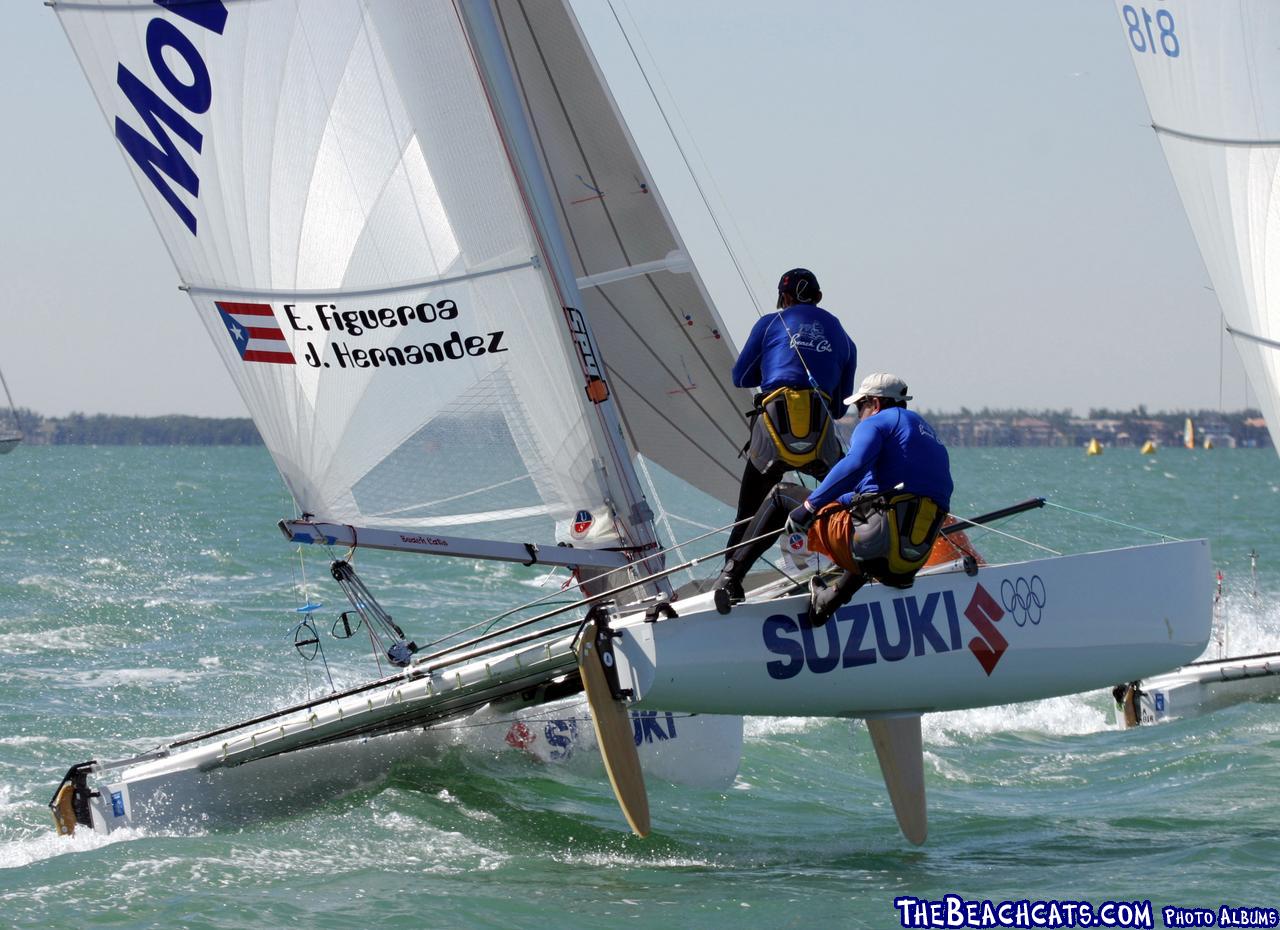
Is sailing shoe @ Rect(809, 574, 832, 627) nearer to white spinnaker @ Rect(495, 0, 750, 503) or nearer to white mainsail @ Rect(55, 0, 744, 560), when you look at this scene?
white mainsail @ Rect(55, 0, 744, 560)

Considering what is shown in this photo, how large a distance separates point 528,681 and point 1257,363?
5.48 metres

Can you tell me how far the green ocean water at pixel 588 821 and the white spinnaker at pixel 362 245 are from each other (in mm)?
1358

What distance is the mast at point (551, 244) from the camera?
707 cm

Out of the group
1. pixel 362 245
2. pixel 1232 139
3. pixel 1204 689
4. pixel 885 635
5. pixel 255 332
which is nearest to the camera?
pixel 885 635

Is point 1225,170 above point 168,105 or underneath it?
underneath

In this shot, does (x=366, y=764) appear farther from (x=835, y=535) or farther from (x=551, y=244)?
(x=835, y=535)

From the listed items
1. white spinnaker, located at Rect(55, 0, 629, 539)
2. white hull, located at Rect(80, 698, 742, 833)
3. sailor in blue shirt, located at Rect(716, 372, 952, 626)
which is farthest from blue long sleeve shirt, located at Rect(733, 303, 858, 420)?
white hull, located at Rect(80, 698, 742, 833)

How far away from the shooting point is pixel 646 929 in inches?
225

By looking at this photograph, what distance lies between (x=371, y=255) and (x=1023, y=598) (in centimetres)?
297

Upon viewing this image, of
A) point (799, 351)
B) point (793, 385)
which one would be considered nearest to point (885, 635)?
point (793, 385)

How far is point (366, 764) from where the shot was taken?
796 centimetres

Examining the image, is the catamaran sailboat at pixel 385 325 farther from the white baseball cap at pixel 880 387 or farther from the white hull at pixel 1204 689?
the white hull at pixel 1204 689

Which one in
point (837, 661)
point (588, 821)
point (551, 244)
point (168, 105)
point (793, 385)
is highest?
point (168, 105)

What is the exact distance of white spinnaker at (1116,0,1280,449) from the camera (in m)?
10.1
